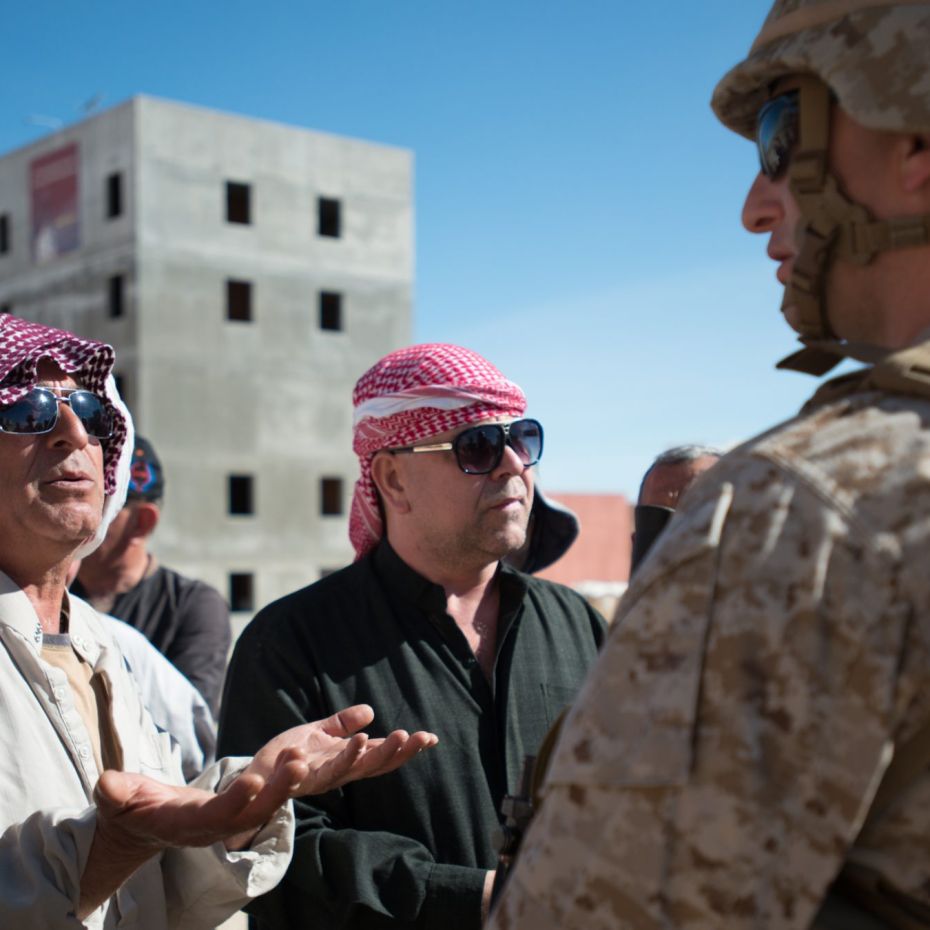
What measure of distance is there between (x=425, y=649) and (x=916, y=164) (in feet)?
6.49

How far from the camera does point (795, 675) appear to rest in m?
1.29

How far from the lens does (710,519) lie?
1365 mm

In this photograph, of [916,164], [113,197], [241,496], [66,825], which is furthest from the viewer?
[241,496]

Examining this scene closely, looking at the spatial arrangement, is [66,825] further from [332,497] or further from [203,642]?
[332,497]

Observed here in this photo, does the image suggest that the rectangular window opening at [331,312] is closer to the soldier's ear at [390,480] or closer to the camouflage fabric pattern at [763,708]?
the soldier's ear at [390,480]

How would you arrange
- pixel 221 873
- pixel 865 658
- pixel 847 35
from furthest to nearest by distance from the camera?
pixel 221 873 < pixel 847 35 < pixel 865 658

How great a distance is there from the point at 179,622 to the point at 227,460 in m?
29.9

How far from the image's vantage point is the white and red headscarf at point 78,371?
8.97 ft

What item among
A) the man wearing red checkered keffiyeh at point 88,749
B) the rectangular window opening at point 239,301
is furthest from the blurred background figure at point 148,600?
the rectangular window opening at point 239,301

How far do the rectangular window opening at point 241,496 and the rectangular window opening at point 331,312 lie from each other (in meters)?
5.36

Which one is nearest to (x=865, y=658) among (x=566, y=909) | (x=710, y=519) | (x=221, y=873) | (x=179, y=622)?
(x=710, y=519)

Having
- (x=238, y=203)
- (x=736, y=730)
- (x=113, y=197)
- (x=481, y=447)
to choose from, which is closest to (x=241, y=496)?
(x=238, y=203)

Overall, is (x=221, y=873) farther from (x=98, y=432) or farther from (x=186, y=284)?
(x=186, y=284)

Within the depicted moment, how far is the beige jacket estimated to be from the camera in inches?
86.6
